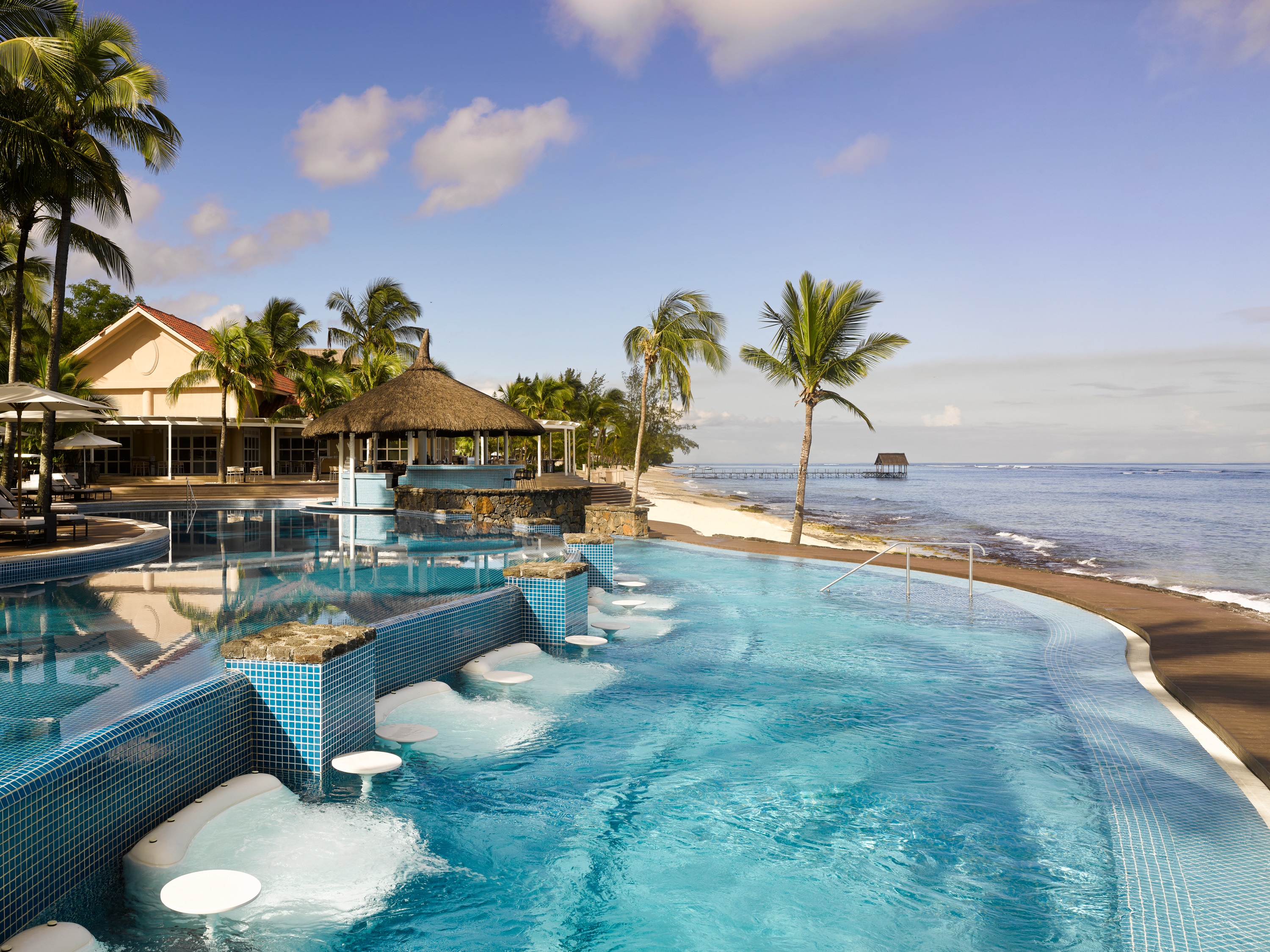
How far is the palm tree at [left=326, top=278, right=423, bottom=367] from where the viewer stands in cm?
2919

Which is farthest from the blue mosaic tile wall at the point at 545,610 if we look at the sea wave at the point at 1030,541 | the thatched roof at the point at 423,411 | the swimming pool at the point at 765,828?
the sea wave at the point at 1030,541

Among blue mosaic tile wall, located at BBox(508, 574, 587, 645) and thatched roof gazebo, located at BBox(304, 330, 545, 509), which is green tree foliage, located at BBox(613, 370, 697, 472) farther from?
blue mosaic tile wall, located at BBox(508, 574, 587, 645)

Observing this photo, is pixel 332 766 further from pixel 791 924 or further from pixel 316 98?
pixel 316 98

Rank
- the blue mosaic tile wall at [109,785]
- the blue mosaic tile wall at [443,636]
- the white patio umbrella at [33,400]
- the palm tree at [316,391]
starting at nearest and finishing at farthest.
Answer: the blue mosaic tile wall at [109,785] → the blue mosaic tile wall at [443,636] → the white patio umbrella at [33,400] → the palm tree at [316,391]

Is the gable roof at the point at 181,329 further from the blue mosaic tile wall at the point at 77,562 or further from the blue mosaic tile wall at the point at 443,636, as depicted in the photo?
the blue mosaic tile wall at the point at 443,636

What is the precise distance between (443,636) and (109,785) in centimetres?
300

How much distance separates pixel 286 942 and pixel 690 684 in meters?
3.76

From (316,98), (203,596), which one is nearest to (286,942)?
(203,596)

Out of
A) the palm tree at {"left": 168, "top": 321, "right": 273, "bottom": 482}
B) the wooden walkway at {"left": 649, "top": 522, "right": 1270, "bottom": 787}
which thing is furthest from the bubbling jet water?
the palm tree at {"left": 168, "top": 321, "right": 273, "bottom": 482}

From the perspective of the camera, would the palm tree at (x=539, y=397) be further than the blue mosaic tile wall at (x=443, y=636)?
Yes

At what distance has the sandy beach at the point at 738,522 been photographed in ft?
80.4

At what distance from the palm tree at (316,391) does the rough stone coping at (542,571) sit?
21.0 meters

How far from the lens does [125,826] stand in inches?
128

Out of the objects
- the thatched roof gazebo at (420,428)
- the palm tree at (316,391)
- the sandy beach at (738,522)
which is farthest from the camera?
the palm tree at (316,391)
